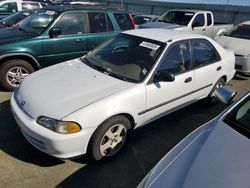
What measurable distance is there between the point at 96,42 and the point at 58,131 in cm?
351

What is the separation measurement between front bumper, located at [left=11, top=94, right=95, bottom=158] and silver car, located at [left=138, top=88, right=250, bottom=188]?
96cm

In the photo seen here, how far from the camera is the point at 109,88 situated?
10.1 ft

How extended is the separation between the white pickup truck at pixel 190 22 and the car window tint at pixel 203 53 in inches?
203

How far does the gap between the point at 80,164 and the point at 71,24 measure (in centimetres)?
343

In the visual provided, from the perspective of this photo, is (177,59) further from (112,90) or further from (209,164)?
Answer: (209,164)

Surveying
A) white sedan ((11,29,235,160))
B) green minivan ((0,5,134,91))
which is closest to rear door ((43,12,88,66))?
green minivan ((0,5,134,91))

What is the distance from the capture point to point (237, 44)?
7258mm

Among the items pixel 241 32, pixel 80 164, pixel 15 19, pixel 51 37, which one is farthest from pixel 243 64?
pixel 15 19

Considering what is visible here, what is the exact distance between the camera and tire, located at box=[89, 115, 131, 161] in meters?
2.86

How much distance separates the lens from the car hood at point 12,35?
4832 millimetres

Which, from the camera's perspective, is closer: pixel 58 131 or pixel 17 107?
pixel 58 131

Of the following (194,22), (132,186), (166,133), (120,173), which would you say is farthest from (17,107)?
(194,22)

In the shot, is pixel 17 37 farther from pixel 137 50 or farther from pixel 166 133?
pixel 166 133

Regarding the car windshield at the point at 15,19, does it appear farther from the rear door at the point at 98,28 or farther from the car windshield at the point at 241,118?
the car windshield at the point at 241,118
